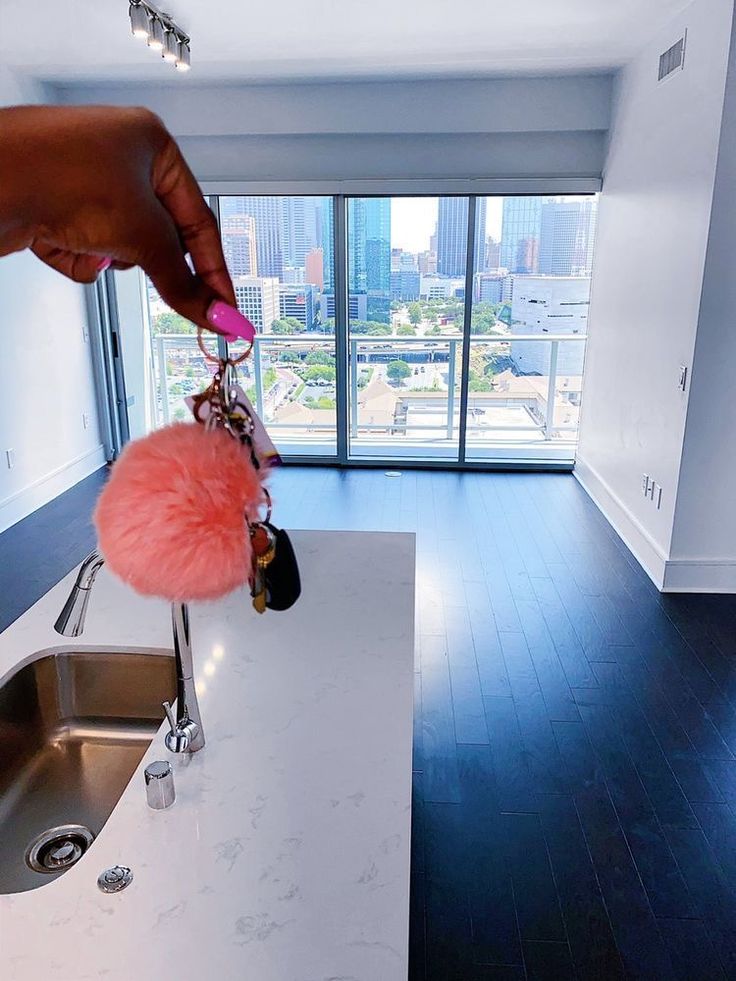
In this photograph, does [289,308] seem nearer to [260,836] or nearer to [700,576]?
[700,576]

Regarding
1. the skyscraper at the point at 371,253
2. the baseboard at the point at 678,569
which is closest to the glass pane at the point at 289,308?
the skyscraper at the point at 371,253

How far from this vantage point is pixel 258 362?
5762 millimetres

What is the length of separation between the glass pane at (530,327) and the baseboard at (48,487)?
9.68ft

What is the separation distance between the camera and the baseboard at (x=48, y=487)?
439 centimetres

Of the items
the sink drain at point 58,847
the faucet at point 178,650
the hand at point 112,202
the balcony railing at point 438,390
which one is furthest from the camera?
the balcony railing at point 438,390

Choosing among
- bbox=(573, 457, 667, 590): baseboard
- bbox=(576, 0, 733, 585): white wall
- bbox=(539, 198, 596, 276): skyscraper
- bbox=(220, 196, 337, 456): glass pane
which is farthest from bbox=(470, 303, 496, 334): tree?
bbox=(573, 457, 667, 590): baseboard

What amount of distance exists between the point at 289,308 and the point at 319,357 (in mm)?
443

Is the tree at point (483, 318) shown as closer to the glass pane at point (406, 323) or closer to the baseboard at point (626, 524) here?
the glass pane at point (406, 323)

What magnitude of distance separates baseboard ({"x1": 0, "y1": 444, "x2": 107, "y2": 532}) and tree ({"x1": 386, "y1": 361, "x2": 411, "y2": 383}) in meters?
2.38

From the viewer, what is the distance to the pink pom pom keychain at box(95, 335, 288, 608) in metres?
0.65

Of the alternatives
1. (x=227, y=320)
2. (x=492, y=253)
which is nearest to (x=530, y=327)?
(x=492, y=253)

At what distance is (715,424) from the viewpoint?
3.33 metres

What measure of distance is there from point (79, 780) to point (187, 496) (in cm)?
103

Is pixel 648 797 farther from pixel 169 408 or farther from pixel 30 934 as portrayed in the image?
pixel 169 408
